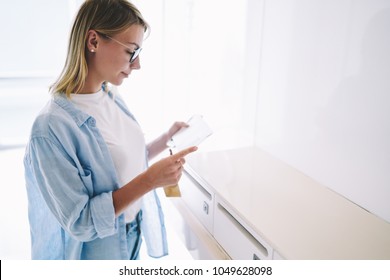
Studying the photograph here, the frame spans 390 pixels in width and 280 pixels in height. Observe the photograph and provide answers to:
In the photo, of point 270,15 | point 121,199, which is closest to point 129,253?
point 121,199

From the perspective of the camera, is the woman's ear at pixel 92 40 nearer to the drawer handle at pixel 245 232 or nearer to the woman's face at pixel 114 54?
the woman's face at pixel 114 54

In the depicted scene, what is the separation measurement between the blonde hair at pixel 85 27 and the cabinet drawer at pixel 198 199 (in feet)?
2.09

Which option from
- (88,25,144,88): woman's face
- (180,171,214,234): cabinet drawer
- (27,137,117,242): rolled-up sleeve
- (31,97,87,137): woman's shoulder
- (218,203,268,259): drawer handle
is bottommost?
(180,171,214,234): cabinet drawer

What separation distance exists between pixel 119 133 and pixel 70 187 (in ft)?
0.74

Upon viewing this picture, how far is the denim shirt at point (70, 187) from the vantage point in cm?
72

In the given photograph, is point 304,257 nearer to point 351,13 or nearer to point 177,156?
point 177,156

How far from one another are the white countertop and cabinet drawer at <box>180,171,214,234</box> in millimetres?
45

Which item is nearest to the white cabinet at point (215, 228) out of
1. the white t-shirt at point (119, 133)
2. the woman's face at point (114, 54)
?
the white t-shirt at point (119, 133)

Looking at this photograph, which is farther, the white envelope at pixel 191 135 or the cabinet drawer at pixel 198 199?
the cabinet drawer at pixel 198 199

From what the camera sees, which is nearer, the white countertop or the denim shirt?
the denim shirt

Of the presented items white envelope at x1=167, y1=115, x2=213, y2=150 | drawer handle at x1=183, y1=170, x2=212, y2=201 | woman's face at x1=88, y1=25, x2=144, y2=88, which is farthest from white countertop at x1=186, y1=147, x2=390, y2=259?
woman's face at x1=88, y1=25, x2=144, y2=88

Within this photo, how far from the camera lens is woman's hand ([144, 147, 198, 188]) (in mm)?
803

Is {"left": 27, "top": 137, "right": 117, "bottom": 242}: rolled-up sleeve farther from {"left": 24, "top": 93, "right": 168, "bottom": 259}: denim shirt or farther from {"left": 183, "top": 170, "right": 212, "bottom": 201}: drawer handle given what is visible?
{"left": 183, "top": 170, "right": 212, "bottom": 201}: drawer handle

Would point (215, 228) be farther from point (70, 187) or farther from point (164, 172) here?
point (70, 187)
